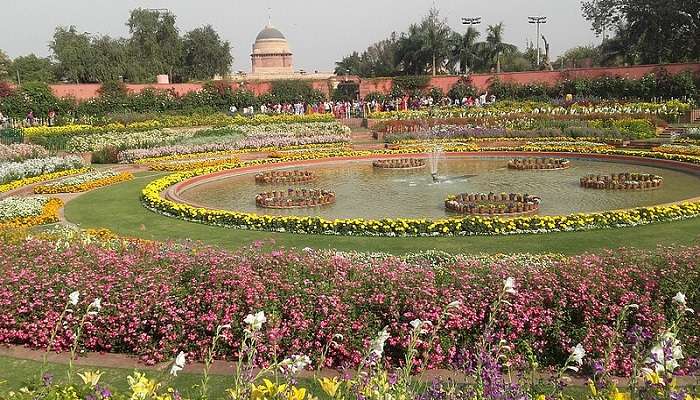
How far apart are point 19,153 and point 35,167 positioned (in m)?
1.82

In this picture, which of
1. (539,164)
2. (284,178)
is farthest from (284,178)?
(539,164)

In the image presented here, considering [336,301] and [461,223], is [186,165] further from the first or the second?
[336,301]

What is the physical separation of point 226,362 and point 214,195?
30.6 ft

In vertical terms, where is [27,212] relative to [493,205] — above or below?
above

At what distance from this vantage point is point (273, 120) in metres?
29.1

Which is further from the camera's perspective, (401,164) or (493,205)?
(401,164)

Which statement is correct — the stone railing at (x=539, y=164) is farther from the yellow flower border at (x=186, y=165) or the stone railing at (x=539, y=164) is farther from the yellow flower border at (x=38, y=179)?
the yellow flower border at (x=38, y=179)

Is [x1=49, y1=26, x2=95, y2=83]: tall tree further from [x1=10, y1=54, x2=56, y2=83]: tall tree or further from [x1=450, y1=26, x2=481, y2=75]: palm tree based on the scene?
[x1=450, y1=26, x2=481, y2=75]: palm tree

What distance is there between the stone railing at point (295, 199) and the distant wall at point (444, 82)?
77.8 ft

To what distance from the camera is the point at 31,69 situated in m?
55.2

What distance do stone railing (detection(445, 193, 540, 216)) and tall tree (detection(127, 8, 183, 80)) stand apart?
4097cm

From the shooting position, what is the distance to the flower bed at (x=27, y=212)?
10793 mm

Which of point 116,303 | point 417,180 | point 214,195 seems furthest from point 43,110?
point 116,303

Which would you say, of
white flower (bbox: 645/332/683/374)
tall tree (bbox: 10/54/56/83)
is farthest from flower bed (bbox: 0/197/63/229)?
tall tree (bbox: 10/54/56/83)
